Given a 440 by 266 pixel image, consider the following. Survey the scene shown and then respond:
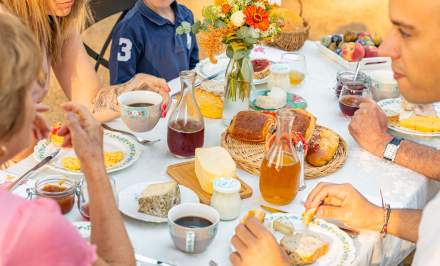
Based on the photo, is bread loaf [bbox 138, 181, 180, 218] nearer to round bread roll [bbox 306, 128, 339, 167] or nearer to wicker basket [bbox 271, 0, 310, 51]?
round bread roll [bbox 306, 128, 339, 167]

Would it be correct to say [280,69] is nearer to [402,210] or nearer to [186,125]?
[186,125]

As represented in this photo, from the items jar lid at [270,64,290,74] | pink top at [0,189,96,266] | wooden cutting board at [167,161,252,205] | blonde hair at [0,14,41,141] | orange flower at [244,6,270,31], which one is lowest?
wooden cutting board at [167,161,252,205]

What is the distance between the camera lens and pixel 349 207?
170cm

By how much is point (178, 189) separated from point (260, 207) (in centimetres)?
23

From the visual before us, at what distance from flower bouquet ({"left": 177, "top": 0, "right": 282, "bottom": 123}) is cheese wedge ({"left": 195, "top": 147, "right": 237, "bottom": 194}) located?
395 millimetres

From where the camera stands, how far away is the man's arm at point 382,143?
6.47 ft

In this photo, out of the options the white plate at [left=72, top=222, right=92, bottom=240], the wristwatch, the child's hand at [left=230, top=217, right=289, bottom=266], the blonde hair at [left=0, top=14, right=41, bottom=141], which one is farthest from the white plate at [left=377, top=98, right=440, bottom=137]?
the blonde hair at [left=0, top=14, right=41, bottom=141]

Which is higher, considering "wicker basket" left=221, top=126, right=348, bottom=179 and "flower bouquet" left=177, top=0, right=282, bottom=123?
"flower bouquet" left=177, top=0, right=282, bottom=123

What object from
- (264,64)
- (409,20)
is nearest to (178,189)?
(409,20)

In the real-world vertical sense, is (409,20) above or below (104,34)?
above

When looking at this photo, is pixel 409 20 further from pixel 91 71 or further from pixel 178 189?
pixel 91 71

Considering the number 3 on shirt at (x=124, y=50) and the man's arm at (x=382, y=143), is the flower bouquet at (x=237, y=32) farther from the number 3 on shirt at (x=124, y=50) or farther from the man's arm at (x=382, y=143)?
the number 3 on shirt at (x=124, y=50)

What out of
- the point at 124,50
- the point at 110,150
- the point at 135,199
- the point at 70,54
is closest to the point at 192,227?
the point at 135,199

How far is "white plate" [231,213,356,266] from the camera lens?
154 centimetres
